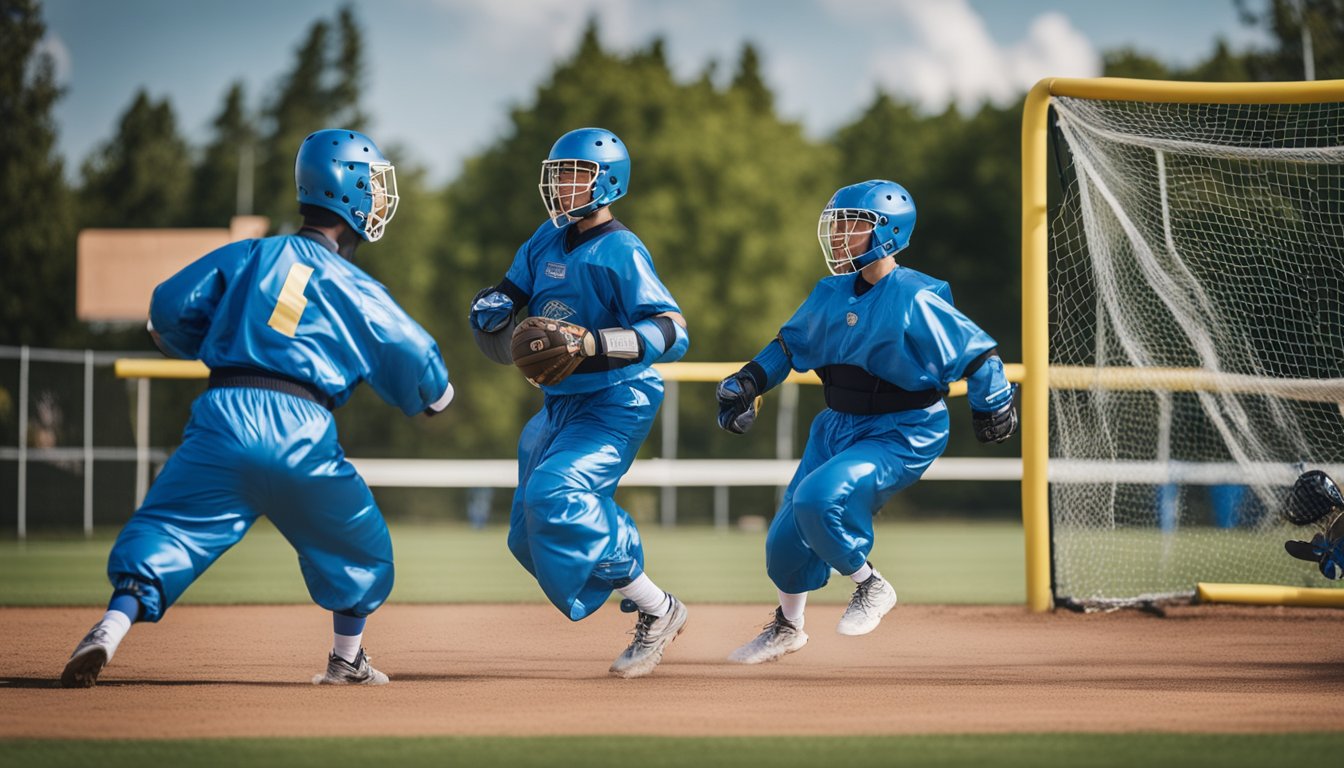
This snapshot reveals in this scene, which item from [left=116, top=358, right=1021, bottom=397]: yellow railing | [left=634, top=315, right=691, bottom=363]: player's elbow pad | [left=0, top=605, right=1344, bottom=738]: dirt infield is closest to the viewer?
[left=0, top=605, right=1344, bottom=738]: dirt infield

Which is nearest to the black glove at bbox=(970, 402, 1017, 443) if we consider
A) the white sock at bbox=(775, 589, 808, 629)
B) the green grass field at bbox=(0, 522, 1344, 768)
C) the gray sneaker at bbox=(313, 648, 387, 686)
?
the white sock at bbox=(775, 589, 808, 629)

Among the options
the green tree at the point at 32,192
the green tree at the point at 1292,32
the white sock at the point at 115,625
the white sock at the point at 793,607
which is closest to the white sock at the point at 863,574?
the white sock at the point at 793,607

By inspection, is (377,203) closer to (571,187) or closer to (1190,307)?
(571,187)

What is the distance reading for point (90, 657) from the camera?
5305 millimetres

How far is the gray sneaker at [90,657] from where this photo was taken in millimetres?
5273

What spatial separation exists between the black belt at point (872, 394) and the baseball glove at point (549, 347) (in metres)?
1.22

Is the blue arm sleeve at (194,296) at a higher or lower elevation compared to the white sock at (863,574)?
higher

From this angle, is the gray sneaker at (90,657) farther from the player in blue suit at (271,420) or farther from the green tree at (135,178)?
the green tree at (135,178)

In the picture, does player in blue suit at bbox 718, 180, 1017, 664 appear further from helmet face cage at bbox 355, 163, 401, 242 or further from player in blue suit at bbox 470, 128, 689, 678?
helmet face cage at bbox 355, 163, 401, 242

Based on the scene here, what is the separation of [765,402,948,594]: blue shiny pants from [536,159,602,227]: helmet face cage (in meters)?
1.40

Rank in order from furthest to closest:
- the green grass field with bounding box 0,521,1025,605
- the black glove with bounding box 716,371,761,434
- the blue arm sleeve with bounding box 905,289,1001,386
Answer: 1. the green grass field with bounding box 0,521,1025,605
2. the black glove with bounding box 716,371,761,434
3. the blue arm sleeve with bounding box 905,289,1001,386

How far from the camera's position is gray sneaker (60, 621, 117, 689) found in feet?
17.3

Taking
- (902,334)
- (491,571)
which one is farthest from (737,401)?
(491,571)

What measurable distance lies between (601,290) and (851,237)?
116 cm
